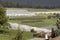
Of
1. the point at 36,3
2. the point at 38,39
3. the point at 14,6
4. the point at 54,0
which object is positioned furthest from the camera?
the point at 54,0

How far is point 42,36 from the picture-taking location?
29.9 metres

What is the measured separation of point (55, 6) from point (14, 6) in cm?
1794

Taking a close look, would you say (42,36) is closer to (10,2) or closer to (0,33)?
(0,33)

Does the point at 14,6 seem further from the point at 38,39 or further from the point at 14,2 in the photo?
the point at 38,39

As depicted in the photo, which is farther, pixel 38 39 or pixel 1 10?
pixel 1 10

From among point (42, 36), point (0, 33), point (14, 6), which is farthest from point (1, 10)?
point (14, 6)

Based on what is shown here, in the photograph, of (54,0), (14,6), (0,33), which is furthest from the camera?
(54,0)

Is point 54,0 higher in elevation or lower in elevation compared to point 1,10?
lower

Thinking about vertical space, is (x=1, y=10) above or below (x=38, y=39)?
above

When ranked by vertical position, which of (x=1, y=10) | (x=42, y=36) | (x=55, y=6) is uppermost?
(x=1, y=10)

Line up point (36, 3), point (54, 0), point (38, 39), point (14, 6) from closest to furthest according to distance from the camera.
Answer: point (38, 39) → point (14, 6) → point (36, 3) → point (54, 0)

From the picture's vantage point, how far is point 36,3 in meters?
112

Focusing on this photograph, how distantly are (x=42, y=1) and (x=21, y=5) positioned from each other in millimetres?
14753

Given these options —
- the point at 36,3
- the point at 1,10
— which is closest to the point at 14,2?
the point at 36,3
